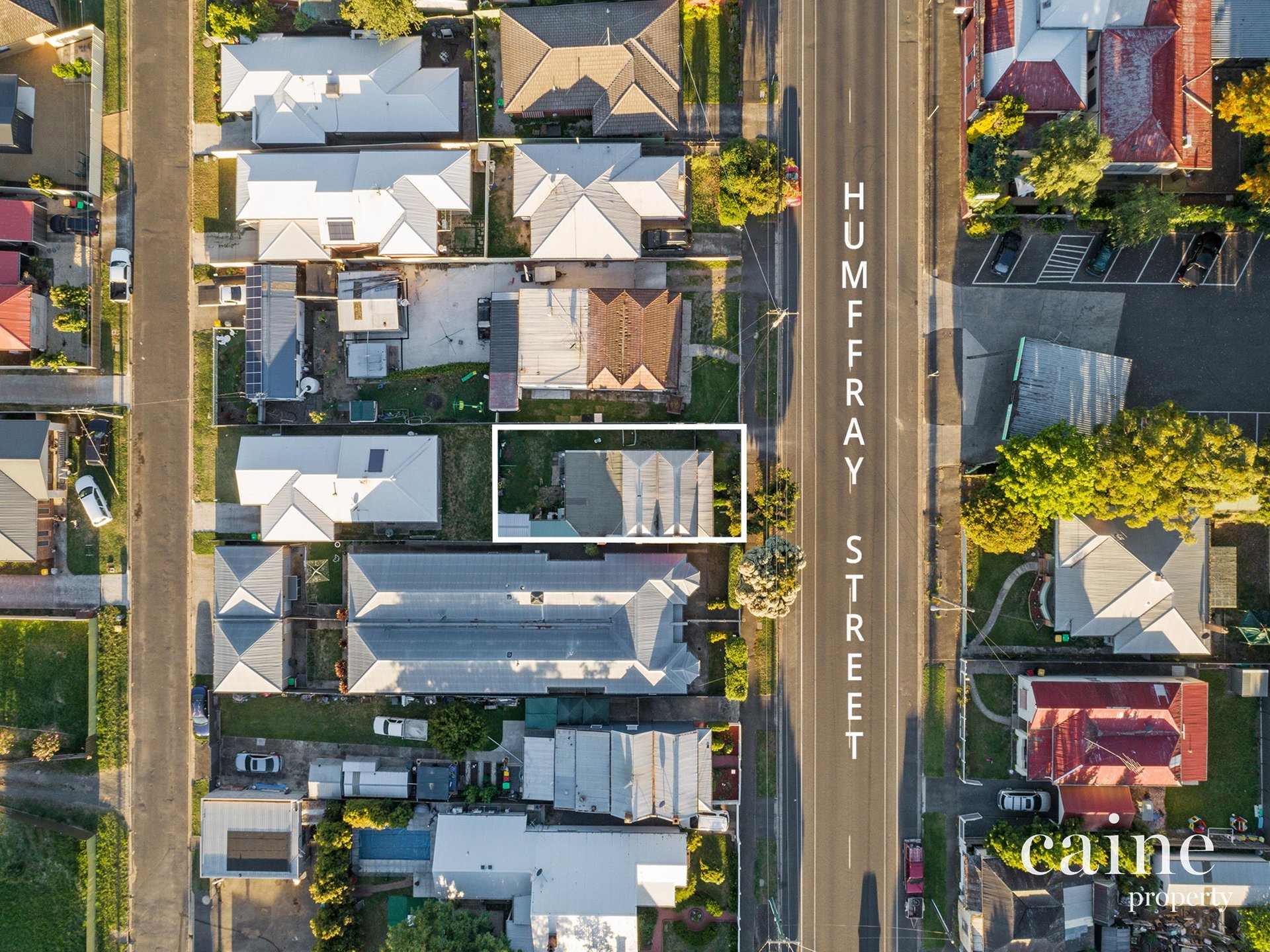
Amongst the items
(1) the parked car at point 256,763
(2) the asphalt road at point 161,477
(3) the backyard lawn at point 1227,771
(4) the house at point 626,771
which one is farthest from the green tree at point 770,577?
(2) the asphalt road at point 161,477

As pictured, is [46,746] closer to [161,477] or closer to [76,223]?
[161,477]

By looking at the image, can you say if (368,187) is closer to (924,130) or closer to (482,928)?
(924,130)

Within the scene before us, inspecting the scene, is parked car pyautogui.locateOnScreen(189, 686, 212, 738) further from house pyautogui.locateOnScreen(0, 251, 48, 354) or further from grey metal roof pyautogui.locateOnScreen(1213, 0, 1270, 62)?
grey metal roof pyautogui.locateOnScreen(1213, 0, 1270, 62)

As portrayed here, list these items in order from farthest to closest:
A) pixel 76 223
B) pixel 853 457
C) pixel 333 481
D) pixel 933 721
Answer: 1. pixel 76 223
2. pixel 853 457
3. pixel 933 721
4. pixel 333 481

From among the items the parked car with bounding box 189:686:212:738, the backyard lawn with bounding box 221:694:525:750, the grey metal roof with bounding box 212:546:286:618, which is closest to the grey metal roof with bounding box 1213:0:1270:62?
the backyard lawn with bounding box 221:694:525:750

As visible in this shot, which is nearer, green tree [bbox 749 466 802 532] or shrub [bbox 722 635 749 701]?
shrub [bbox 722 635 749 701]

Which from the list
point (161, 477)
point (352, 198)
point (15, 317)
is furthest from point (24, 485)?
point (352, 198)

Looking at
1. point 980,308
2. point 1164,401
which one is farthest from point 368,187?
point 1164,401
